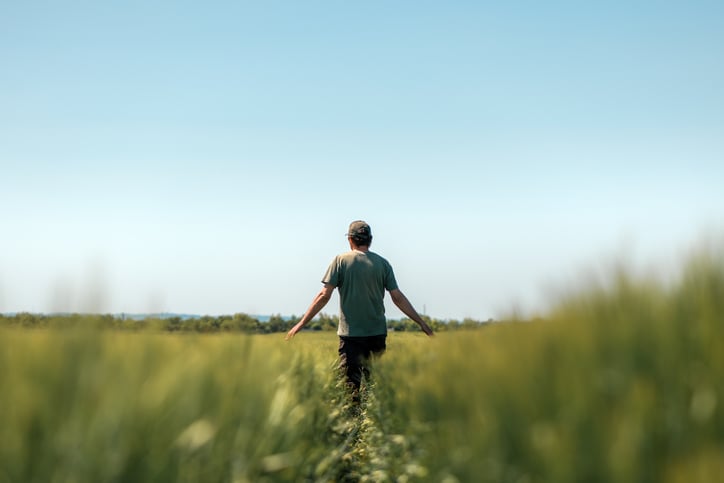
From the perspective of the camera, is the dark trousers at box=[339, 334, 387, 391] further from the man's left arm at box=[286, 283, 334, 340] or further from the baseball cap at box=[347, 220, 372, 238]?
the baseball cap at box=[347, 220, 372, 238]

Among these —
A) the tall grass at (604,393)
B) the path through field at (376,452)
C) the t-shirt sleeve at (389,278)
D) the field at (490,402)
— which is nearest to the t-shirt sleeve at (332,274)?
the t-shirt sleeve at (389,278)

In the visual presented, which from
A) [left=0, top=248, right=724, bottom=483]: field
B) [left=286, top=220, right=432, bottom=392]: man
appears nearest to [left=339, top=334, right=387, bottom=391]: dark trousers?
[left=286, top=220, right=432, bottom=392]: man

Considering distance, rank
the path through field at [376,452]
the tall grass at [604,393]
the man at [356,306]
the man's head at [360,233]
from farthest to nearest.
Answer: the man's head at [360,233] < the man at [356,306] < the path through field at [376,452] < the tall grass at [604,393]

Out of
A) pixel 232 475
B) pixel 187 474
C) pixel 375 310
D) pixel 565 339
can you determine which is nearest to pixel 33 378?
pixel 187 474

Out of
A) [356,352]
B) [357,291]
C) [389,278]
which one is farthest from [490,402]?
[389,278]

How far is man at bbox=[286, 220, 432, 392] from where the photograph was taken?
8.31 meters

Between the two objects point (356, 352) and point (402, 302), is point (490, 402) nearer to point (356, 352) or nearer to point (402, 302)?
point (356, 352)

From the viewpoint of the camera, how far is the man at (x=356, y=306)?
327 inches

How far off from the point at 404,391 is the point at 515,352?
1.85 m

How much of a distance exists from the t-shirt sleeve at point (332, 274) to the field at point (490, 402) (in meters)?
4.92

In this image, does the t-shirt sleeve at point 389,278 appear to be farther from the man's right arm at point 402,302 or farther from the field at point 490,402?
the field at point 490,402

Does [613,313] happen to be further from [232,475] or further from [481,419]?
[232,475]

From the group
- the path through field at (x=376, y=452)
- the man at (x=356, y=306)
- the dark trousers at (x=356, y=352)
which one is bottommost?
the path through field at (x=376, y=452)

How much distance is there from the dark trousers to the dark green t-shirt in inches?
4.1
